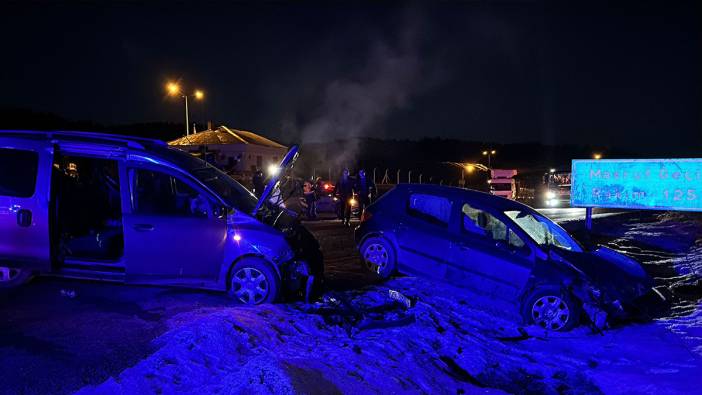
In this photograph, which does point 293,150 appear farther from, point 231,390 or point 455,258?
point 231,390

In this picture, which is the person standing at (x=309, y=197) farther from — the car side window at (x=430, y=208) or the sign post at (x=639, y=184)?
the car side window at (x=430, y=208)

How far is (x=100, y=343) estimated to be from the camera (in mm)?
4738

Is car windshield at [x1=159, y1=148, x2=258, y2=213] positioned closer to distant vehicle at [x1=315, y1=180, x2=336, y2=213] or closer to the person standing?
the person standing

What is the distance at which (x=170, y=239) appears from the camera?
6.07m

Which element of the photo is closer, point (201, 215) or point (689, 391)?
point (689, 391)

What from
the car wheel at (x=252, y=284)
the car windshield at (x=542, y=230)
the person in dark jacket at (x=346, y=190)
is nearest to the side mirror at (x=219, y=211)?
the car wheel at (x=252, y=284)

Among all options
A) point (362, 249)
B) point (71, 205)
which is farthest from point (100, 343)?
point (362, 249)

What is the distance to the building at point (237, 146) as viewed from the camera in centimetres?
2675

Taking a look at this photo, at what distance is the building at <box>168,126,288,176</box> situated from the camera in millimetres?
26753

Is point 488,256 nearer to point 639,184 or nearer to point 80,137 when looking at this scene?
point 80,137

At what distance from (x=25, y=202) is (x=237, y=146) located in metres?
26.6

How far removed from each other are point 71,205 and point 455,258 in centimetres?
527

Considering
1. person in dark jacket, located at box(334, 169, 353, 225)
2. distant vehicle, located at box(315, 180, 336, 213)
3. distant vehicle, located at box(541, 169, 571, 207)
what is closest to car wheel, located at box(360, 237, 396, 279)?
person in dark jacket, located at box(334, 169, 353, 225)

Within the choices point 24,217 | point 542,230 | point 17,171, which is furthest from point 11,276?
point 542,230
